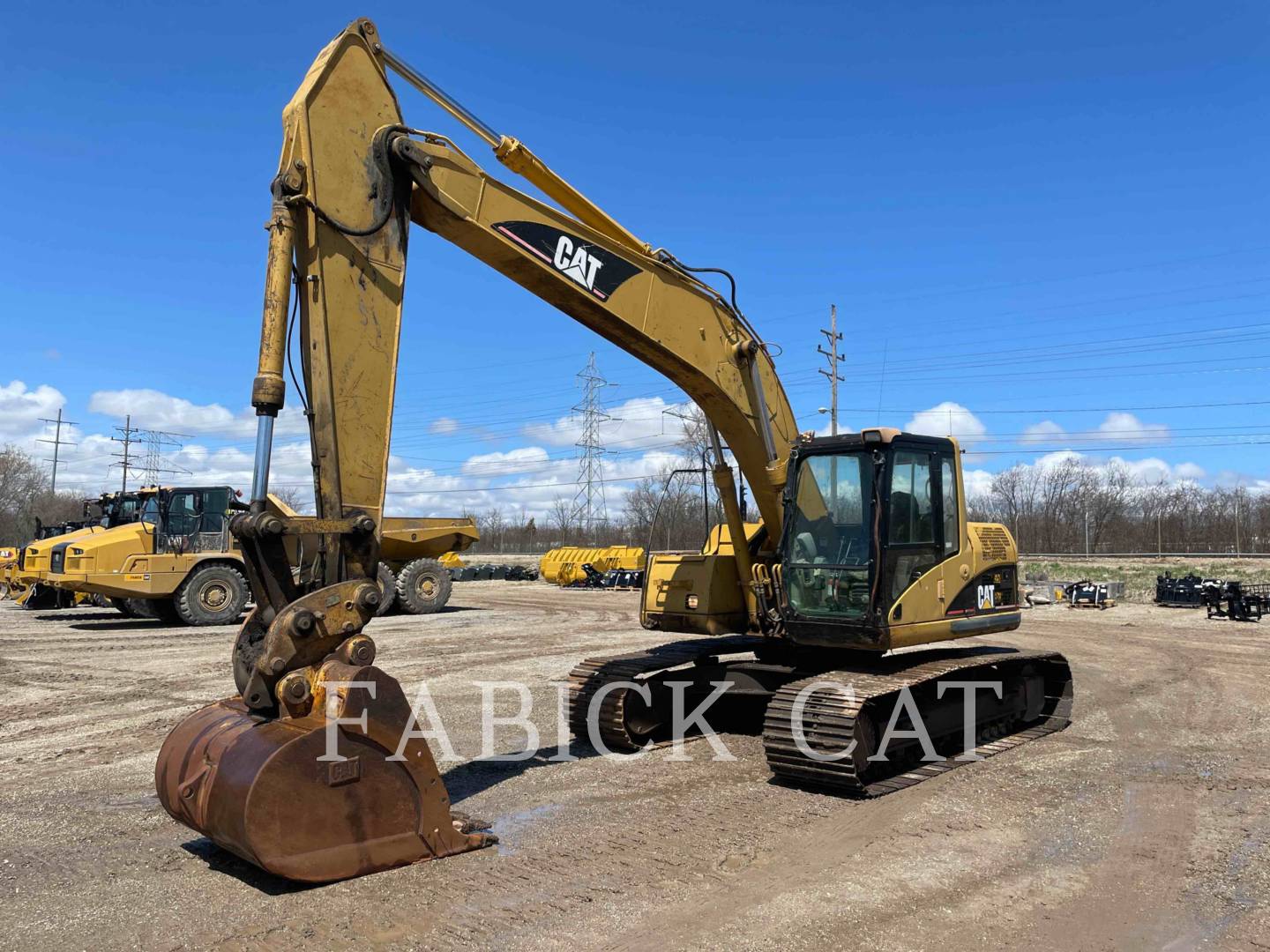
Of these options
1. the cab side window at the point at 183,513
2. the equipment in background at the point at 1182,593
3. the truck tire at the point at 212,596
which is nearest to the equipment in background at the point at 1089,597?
the equipment in background at the point at 1182,593

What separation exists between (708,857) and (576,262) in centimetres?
396

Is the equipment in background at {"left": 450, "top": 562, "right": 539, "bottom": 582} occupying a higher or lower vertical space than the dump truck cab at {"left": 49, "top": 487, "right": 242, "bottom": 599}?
lower

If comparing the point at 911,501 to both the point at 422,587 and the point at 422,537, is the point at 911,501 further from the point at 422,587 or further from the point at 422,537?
the point at 422,587

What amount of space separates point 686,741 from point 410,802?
3.99 m

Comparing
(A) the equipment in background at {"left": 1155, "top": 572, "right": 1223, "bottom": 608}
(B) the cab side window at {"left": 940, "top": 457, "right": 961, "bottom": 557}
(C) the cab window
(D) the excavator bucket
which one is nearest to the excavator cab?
(B) the cab side window at {"left": 940, "top": 457, "right": 961, "bottom": 557}

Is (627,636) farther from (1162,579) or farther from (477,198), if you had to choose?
(1162,579)

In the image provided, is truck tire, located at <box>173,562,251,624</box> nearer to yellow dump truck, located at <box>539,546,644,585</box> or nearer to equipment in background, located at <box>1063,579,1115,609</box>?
yellow dump truck, located at <box>539,546,644,585</box>

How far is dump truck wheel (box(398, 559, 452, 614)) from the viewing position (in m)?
23.9

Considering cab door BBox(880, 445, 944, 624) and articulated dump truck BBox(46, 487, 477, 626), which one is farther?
articulated dump truck BBox(46, 487, 477, 626)

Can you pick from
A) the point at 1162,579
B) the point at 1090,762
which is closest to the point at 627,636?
the point at 1090,762

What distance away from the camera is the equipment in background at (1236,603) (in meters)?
21.4

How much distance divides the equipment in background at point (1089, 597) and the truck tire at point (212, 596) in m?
20.6

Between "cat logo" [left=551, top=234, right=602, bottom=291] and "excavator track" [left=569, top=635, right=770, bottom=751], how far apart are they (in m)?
3.54

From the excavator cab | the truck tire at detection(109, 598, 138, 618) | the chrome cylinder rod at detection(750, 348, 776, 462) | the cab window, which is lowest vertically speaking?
the truck tire at detection(109, 598, 138, 618)
